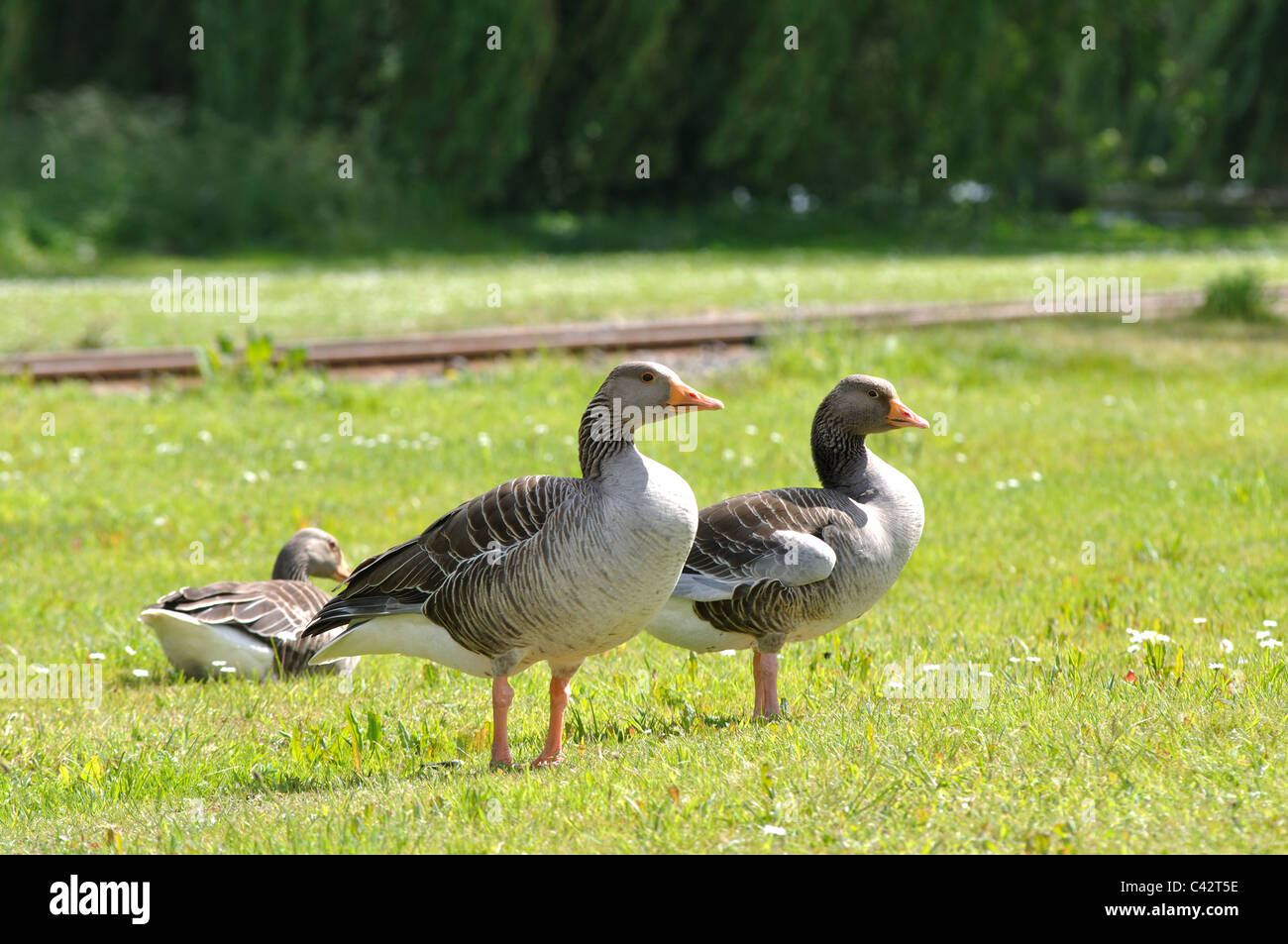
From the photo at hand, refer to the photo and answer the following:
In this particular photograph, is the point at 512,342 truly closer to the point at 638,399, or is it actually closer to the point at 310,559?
the point at 310,559

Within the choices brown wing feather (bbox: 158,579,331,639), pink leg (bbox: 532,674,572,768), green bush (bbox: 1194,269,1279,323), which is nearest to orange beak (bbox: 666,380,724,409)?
pink leg (bbox: 532,674,572,768)

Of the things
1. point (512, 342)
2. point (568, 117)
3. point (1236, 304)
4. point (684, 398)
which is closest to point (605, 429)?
point (684, 398)

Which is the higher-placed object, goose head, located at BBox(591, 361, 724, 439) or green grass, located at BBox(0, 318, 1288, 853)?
goose head, located at BBox(591, 361, 724, 439)

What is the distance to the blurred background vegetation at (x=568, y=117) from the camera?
27844 millimetres

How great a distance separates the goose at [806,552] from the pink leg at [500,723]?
737 millimetres

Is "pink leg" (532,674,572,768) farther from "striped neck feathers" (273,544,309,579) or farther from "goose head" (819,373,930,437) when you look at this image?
"striped neck feathers" (273,544,309,579)

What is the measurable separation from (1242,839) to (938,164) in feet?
101

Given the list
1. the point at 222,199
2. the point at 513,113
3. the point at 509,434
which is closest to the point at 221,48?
the point at 222,199

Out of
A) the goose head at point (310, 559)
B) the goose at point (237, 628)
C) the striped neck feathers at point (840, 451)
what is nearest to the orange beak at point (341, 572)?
the goose head at point (310, 559)

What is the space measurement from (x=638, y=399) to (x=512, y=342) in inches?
401

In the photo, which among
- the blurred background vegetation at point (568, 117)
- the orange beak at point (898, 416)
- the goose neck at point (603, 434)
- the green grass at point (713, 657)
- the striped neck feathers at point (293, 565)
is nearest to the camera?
the green grass at point (713, 657)

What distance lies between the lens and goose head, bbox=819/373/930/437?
584 cm

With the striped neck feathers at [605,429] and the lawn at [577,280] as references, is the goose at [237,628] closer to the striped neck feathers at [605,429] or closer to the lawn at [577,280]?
the striped neck feathers at [605,429]

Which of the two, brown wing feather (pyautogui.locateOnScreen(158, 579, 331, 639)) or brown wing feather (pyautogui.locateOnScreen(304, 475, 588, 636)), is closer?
brown wing feather (pyautogui.locateOnScreen(304, 475, 588, 636))
